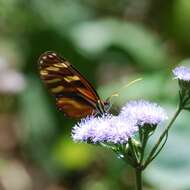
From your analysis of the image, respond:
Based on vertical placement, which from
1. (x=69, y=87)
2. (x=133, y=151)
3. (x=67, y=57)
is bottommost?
(x=67, y=57)

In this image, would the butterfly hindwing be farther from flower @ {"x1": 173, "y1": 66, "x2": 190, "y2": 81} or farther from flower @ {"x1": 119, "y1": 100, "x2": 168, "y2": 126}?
flower @ {"x1": 173, "y1": 66, "x2": 190, "y2": 81}

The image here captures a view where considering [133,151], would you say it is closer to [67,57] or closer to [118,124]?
[118,124]

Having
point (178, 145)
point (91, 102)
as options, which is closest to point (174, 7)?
point (178, 145)

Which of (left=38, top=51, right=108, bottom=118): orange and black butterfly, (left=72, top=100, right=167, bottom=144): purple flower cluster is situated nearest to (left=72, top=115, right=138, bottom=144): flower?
(left=72, top=100, right=167, bottom=144): purple flower cluster

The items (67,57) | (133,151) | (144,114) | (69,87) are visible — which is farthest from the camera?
(67,57)

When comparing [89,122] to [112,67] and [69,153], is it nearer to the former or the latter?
[69,153]

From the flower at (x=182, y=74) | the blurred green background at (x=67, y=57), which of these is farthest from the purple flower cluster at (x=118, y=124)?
the blurred green background at (x=67, y=57)

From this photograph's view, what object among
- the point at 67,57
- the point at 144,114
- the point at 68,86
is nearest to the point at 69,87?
the point at 68,86
